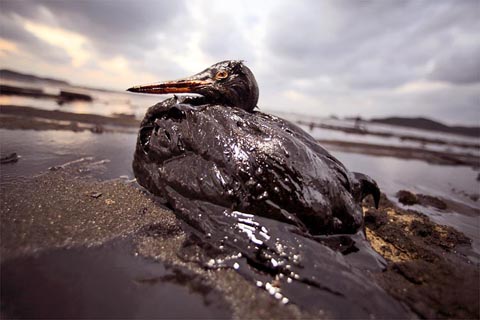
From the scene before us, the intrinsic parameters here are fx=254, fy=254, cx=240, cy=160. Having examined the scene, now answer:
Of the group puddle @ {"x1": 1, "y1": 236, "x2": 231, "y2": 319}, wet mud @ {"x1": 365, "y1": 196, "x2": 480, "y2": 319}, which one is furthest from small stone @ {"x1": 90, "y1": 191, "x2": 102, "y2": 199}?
wet mud @ {"x1": 365, "y1": 196, "x2": 480, "y2": 319}

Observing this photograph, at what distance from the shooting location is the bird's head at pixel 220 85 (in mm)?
3510

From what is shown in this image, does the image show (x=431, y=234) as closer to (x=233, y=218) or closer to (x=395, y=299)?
(x=395, y=299)

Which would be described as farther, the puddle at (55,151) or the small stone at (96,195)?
the puddle at (55,151)

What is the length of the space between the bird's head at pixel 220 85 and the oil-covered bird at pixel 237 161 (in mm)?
13

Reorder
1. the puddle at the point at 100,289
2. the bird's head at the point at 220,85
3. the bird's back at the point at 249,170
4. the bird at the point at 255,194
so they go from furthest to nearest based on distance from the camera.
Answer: the bird's head at the point at 220,85, the bird's back at the point at 249,170, the bird at the point at 255,194, the puddle at the point at 100,289

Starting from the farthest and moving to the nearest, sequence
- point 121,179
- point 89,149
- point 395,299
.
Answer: point 89,149, point 121,179, point 395,299

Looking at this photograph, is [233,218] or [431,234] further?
[431,234]

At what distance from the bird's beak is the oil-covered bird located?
0.5 inches

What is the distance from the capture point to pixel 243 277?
84.1 inches

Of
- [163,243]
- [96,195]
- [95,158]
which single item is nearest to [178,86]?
[96,195]

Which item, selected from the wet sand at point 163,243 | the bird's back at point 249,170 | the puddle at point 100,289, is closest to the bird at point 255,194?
the bird's back at point 249,170

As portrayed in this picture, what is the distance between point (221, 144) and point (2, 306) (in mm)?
2199

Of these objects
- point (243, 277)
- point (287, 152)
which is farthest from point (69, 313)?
point (287, 152)

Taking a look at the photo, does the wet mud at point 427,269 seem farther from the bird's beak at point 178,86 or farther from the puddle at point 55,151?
the puddle at point 55,151
